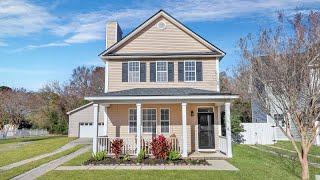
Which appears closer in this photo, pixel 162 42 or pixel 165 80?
pixel 165 80

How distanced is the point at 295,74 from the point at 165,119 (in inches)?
406

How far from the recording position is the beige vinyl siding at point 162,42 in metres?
19.5

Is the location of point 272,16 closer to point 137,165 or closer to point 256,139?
point 137,165

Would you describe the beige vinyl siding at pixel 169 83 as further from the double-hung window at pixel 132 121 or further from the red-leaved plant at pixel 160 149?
the red-leaved plant at pixel 160 149

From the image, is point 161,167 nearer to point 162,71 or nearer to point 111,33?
point 162,71

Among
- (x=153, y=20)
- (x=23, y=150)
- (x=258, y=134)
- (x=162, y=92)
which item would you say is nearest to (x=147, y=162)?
(x=162, y=92)

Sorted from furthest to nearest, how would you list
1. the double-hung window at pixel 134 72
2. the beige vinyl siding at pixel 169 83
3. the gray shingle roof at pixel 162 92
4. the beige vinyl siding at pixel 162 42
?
the beige vinyl siding at pixel 162 42, the double-hung window at pixel 134 72, the beige vinyl siding at pixel 169 83, the gray shingle roof at pixel 162 92

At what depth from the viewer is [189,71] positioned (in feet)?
62.4

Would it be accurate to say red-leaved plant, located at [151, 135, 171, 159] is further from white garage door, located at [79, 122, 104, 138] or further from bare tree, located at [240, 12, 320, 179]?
white garage door, located at [79, 122, 104, 138]

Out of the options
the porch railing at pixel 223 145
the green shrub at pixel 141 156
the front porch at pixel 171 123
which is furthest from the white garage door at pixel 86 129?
the green shrub at pixel 141 156

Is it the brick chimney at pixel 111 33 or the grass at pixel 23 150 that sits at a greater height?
the brick chimney at pixel 111 33

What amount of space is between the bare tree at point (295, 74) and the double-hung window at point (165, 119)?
28.9 ft

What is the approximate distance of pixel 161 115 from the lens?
18781 mm

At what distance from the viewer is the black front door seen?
18.7 meters
